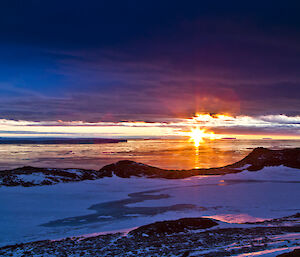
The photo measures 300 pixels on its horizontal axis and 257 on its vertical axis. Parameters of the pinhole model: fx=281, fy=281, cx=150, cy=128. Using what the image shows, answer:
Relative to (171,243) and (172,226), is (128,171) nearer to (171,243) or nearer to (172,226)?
(172,226)

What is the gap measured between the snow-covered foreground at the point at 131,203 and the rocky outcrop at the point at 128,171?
1.56 meters

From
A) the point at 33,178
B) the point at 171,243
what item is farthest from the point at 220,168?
the point at 171,243

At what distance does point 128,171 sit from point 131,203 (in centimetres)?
1160

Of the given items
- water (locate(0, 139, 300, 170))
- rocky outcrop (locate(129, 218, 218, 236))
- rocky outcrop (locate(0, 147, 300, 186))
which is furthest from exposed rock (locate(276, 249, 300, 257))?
water (locate(0, 139, 300, 170))

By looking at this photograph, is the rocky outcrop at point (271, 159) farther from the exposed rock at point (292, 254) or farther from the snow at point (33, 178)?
the exposed rock at point (292, 254)

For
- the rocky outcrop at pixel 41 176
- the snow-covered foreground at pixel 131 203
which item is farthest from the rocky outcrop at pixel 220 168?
the rocky outcrop at pixel 41 176

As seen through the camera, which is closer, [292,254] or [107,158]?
[292,254]

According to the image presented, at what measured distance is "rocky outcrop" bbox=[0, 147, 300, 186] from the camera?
29467 mm

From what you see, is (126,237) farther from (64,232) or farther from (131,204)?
(131,204)

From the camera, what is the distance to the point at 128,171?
1404 inches

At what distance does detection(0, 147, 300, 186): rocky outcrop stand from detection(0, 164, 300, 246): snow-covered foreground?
156 cm

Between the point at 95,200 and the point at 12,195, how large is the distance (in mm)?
7395

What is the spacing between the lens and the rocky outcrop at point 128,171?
96.7ft

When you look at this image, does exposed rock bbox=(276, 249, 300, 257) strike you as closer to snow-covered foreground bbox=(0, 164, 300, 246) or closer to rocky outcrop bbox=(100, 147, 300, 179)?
snow-covered foreground bbox=(0, 164, 300, 246)
